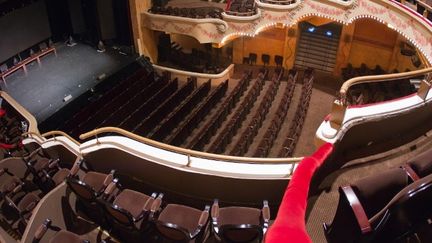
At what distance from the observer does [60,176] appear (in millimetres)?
6508

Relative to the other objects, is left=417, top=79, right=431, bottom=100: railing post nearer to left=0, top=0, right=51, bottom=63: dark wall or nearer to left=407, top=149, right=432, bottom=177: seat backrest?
left=407, top=149, right=432, bottom=177: seat backrest

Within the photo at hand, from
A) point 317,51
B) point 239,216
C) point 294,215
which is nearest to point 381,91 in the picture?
point 317,51

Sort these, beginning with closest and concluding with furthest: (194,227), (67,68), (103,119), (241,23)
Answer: (194,227) < (103,119) < (67,68) < (241,23)

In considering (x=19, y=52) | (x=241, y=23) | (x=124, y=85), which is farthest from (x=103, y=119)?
(x=241, y=23)

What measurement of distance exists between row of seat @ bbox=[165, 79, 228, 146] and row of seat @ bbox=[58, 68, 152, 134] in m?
2.40

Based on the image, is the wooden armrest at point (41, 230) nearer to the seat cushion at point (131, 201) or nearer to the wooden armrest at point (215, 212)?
the seat cushion at point (131, 201)

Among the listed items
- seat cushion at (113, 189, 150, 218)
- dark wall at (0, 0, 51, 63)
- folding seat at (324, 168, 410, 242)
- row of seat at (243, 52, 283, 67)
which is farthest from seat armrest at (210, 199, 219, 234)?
row of seat at (243, 52, 283, 67)

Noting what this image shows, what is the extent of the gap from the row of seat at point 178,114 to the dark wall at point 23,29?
568cm

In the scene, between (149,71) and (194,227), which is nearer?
(194,227)

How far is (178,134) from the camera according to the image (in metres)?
9.48

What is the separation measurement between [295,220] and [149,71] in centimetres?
1099

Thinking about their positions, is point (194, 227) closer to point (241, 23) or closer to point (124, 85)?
point (124, 85)

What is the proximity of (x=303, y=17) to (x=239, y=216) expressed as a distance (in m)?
9.30

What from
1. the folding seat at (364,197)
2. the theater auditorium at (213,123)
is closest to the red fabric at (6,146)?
the theater auditorium at (213,123)
